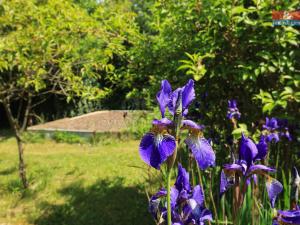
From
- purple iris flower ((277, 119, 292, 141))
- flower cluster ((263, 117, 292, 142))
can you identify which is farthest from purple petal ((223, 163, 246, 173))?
purple iris flower ((277, 119, 292, 141))

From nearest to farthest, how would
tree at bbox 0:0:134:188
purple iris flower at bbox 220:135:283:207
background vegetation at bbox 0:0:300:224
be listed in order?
purple iris flower at bbox 220:135:283:207, background vegetation at bbox 0:0:300:224, tree at bbox 0:0:134:188

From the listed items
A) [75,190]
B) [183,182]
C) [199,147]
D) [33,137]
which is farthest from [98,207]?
[33,137]

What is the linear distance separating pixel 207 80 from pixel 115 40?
5.19ft

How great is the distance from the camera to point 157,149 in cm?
107

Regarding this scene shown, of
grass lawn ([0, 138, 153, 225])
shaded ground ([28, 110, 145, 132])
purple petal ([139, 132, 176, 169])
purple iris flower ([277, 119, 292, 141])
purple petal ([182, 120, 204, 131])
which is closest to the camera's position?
purple petal ([139, 132, 176, 169])

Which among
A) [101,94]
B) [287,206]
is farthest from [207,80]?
[101,94]

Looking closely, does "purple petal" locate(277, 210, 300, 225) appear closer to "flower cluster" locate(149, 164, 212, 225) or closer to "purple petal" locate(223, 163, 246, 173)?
"purple petal" locate(223, 163, 246, 173)

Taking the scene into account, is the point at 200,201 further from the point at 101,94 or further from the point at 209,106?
the point at 101,94

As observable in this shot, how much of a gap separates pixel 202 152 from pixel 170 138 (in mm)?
135

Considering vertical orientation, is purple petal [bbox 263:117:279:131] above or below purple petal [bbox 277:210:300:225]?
above

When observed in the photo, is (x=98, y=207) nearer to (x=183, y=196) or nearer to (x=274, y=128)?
(x=274, y=128)

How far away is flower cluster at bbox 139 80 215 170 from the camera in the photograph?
1.07m

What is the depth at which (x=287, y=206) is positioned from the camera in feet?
8.32

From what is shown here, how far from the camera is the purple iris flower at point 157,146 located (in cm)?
107
